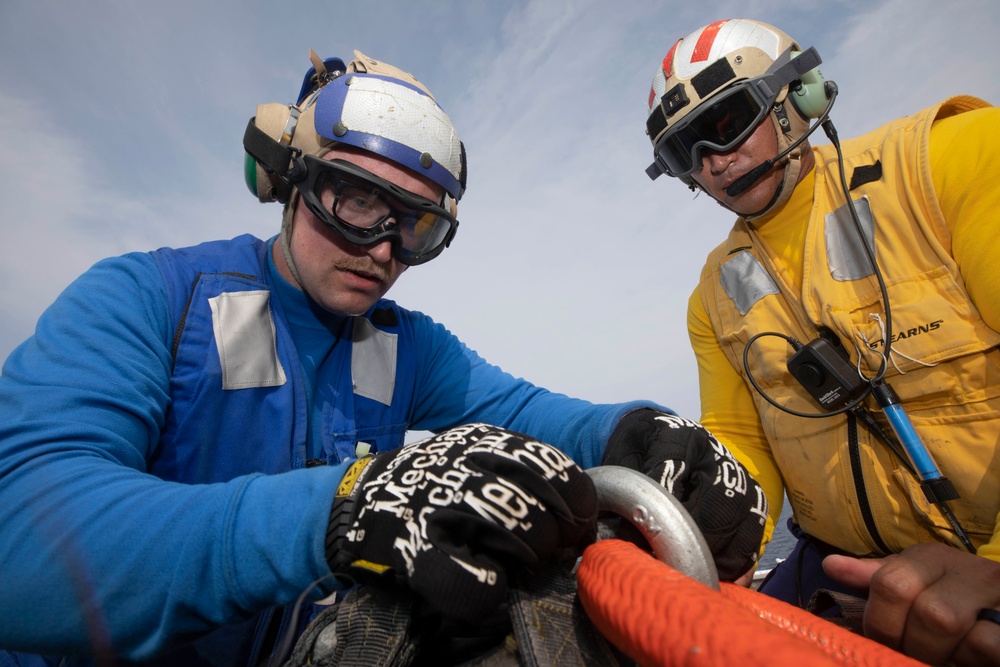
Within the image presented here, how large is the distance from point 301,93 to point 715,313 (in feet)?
9.22

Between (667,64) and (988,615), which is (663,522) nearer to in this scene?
(988,615)

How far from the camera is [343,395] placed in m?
2.31

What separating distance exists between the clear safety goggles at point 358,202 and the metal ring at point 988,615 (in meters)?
2.32

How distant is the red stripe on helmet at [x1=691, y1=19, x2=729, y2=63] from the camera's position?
3176 millimetres

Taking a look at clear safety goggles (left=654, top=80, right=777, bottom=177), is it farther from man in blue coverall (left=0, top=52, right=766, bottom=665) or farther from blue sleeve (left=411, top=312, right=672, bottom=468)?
blue sleeve (left=411, top=312, right=672, bottom=468)

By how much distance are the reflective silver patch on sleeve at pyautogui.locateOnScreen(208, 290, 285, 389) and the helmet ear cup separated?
0.61 metres

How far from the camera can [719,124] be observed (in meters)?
3.05

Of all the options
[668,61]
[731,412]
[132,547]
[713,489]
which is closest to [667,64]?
[668,61]


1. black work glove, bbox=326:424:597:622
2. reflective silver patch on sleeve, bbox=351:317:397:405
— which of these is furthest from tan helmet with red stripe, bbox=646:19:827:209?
black work glove, bbox=326:424:597:622

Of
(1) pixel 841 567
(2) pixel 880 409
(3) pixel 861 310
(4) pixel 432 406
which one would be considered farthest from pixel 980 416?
(4) pixel 432 406

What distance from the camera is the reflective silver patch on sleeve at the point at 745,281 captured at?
9.36 feet

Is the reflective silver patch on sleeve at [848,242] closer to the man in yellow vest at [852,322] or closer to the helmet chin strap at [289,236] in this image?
the man in yellow vest at [852,322]

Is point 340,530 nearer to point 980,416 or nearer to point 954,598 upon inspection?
point 954,598

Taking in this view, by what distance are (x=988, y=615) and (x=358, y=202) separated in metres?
2.52
